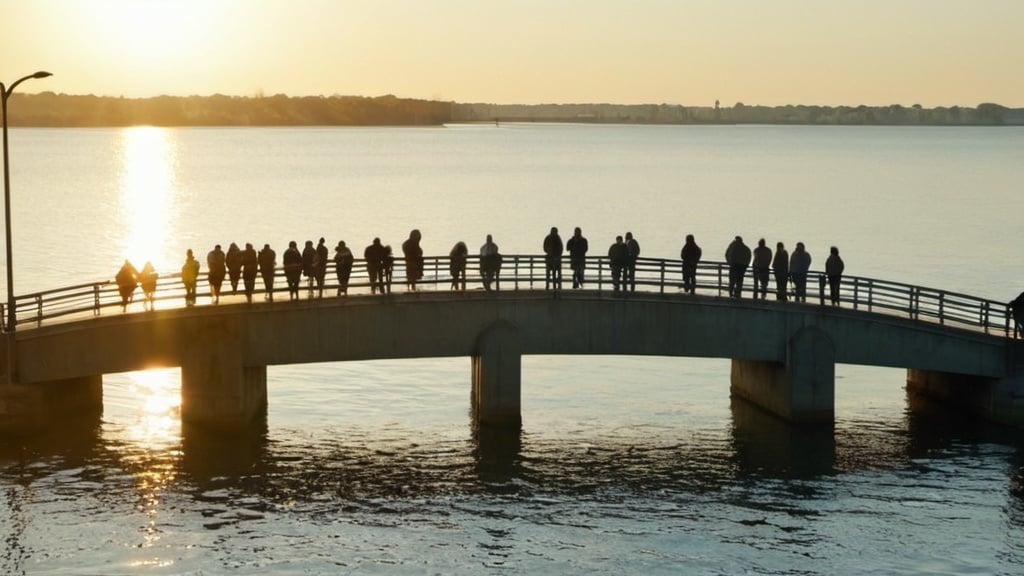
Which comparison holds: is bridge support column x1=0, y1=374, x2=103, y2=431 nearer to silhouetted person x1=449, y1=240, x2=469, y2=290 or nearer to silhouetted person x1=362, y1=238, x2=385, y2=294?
silhouetted person x1=362, y1=238, x2=385, y2=294

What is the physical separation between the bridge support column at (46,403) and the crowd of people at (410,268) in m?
2.73

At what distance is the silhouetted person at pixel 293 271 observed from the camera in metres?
36.7

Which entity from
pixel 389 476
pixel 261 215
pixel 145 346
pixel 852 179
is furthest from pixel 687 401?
pixel 852 179

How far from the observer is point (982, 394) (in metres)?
39.4

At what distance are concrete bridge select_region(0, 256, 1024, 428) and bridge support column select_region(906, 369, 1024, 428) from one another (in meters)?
0.04

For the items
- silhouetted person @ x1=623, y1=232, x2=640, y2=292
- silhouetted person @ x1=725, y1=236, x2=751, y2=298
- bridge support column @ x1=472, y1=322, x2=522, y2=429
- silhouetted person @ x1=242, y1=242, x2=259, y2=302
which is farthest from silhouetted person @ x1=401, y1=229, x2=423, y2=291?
silhouetted person @ x1=725, y1=236, x2=751, y2=298

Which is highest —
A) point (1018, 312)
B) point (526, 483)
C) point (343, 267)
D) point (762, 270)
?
point (343, 267)

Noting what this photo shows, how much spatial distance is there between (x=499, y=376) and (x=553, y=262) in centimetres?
287

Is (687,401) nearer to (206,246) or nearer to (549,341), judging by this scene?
(549,341)

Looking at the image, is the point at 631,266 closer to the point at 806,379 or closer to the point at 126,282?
the point at 806,379

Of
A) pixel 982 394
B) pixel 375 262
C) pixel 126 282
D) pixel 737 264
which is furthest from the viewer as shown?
pixel 982 394

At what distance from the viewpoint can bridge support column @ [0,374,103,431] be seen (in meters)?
36.2

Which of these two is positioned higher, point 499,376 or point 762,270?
point 762,270

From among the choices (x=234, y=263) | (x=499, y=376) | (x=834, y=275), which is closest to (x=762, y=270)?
(x=834, y=275)
